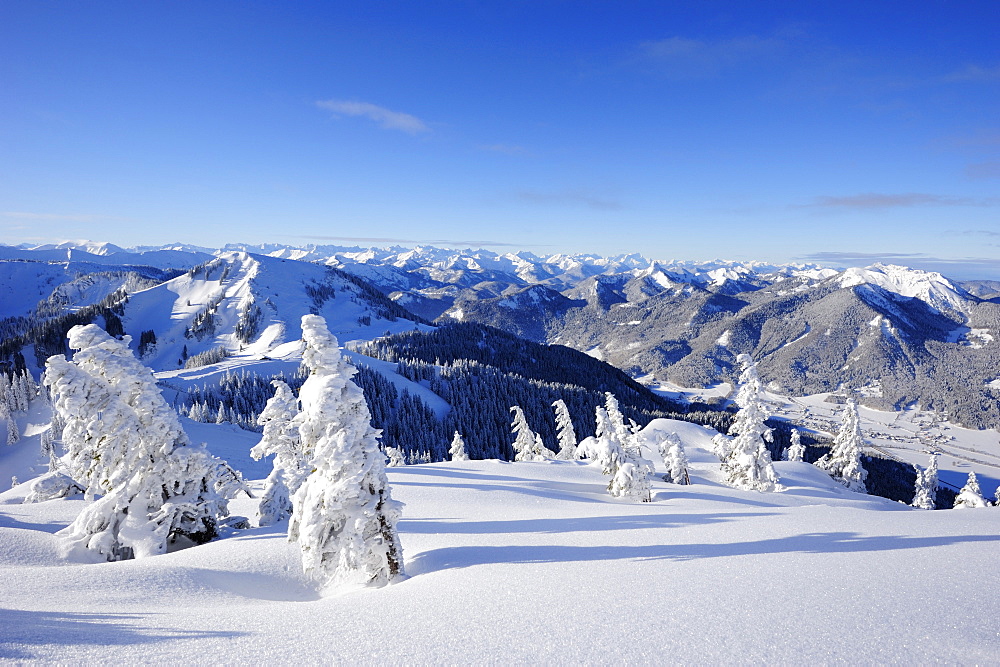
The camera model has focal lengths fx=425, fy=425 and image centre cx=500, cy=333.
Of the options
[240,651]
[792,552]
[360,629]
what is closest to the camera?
[240,651]

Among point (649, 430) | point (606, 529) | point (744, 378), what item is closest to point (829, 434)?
point (649, 430)

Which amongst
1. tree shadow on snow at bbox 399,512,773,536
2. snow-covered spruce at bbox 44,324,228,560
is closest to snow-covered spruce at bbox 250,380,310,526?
snow-covered spruce at bbox 44,324,228,560

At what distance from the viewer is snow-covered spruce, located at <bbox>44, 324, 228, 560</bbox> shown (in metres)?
15.5

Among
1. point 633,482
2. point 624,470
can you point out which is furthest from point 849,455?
point 624,470

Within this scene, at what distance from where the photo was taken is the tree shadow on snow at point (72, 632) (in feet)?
19.4

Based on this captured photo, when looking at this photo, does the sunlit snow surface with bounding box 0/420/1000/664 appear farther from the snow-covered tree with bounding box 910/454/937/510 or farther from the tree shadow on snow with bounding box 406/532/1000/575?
the snow-covered tree with bounding box 910/454/937/510

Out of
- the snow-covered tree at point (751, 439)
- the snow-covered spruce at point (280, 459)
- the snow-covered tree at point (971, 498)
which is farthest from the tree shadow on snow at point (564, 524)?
the snow-covered tree at point (971, 498)

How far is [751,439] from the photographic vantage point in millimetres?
35250

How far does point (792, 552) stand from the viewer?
11.1 meters

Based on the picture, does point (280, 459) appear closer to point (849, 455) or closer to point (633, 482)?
point (633, 482)

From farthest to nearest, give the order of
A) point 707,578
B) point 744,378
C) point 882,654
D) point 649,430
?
1. point 649,430
2. point 744,378
3. point 707,578
4. point 882,654

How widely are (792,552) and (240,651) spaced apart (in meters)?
Answer: 12.5

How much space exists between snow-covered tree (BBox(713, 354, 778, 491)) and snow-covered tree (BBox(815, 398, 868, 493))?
26.0 m

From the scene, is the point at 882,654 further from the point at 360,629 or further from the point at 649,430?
the point at 649,430
